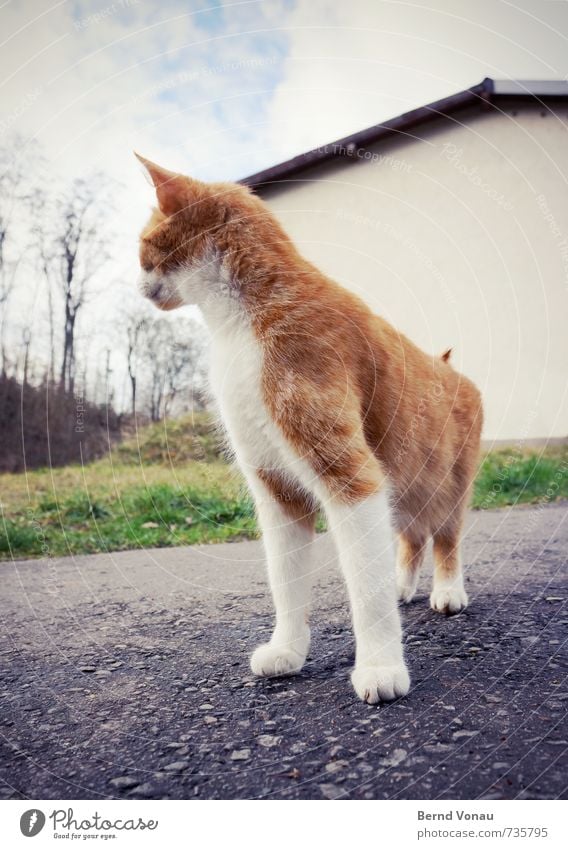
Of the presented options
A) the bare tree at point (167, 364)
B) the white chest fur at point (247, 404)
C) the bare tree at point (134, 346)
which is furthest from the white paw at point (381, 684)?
the bare tree at point (134, 346)

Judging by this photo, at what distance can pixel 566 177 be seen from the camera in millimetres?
2443

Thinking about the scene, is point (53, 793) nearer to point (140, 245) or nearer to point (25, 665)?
point (25, 665)

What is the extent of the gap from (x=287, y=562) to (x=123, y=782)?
0.61 meters

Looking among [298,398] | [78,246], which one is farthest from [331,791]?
[78,246]

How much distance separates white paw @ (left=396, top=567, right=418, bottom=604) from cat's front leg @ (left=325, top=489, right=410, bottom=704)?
0.73 meters

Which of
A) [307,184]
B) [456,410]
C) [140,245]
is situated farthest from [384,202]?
[140,245]

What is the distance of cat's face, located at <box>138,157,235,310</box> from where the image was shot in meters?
1.40

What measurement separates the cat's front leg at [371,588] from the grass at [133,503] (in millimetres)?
1489

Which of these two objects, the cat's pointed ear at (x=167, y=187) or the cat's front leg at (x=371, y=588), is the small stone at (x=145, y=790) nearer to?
the cat's front leg at (x=371, y=588)

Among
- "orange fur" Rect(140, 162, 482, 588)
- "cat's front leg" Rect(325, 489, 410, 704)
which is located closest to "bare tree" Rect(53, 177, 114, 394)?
"orange fur" Rect(140, 162, 482, 588)

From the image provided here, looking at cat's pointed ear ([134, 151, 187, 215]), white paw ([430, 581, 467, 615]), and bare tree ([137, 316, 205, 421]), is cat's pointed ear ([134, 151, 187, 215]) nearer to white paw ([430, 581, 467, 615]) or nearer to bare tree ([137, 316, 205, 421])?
bare tree ([137, 316, 205, 421])

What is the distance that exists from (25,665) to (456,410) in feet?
4.55

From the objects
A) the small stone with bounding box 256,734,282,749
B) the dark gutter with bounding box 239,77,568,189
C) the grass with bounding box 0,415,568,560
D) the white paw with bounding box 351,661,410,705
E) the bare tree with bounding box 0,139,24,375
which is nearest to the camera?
the small stone with bounding box 256,734,282,749

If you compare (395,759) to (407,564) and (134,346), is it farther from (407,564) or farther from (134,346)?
(134,346)
